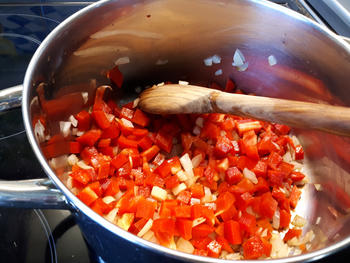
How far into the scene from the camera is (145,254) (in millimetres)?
806

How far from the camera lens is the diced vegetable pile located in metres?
1.24

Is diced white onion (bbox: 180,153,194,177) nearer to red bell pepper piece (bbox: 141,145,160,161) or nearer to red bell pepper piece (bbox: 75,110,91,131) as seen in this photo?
red bell pepper piece (bbox: 141,145,160,161)

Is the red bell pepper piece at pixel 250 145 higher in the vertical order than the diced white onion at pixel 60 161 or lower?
higher

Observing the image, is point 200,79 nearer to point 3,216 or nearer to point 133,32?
point 133,32

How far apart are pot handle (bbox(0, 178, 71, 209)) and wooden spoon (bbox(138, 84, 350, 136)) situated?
660mm

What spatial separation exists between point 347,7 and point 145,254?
1601 mm

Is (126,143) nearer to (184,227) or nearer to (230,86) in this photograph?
(184,227)

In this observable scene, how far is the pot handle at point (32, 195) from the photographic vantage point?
0.86 metres

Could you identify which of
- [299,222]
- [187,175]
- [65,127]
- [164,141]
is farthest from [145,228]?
[299,222]

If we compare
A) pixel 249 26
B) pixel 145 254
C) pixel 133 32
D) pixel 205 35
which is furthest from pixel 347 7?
pixel 145 254

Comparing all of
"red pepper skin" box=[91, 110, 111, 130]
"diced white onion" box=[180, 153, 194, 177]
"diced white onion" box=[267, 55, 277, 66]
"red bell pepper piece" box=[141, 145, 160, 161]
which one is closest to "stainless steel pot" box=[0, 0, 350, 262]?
"diced white onion" box=[267, 55, 277, 66]

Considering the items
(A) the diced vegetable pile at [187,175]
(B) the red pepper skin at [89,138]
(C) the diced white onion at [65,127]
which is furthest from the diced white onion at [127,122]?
(C) the diced white onion at [65,127]

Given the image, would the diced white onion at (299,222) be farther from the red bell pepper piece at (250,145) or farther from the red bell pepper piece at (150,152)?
the red bell pepper piece at (150,152)

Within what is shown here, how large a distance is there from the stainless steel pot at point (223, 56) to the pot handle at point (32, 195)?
0.24 meters
